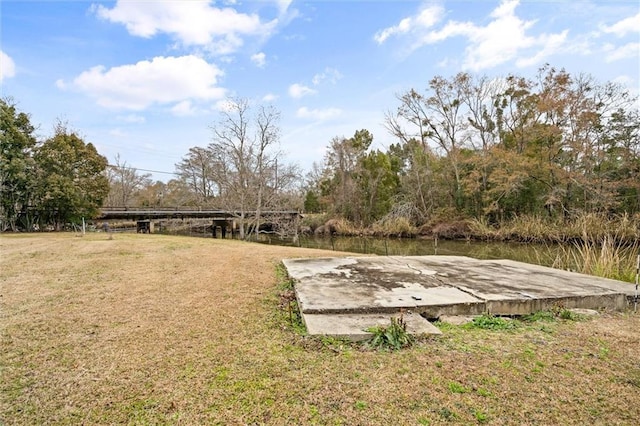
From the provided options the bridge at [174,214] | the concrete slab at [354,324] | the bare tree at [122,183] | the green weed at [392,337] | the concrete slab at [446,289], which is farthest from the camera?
the bare tree at [122,183]

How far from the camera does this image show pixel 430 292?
11.0ft

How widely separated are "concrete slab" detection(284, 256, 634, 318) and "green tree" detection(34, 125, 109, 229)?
13.8 metres

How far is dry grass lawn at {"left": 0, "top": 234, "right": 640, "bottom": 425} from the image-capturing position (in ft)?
5.09

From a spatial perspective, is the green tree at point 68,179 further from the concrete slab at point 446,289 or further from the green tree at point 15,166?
the concrete slab at point 446,289

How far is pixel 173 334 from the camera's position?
2.52 metres

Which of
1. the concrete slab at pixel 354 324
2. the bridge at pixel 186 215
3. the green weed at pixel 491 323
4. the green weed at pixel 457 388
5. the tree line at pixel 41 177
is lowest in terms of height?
the green weed at pixel 457 388

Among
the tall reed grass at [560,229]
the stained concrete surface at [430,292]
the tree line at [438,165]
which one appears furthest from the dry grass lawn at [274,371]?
the tree line at [438,165]

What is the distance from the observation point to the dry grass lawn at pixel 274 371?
1.55 metres

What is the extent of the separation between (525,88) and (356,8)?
11.3m

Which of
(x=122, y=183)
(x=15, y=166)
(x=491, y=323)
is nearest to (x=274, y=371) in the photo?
(x=491, y=323)

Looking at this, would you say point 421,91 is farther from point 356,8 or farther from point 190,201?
point 190,201

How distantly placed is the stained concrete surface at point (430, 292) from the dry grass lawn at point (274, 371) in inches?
10.6

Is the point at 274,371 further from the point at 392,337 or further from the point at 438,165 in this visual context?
the point at 438,165

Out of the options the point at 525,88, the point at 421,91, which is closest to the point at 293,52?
the point at 421,91
